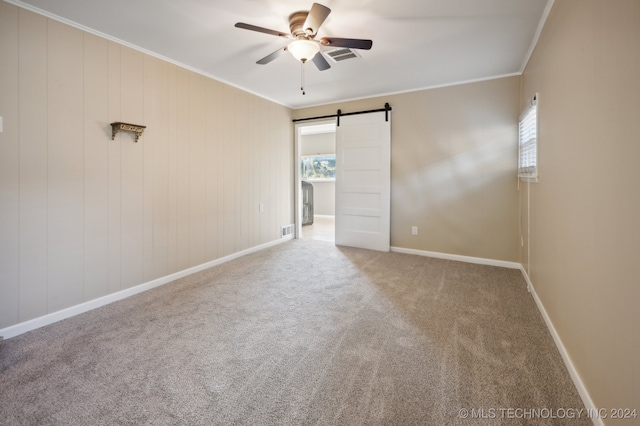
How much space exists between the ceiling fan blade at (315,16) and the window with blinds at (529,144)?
2053mm

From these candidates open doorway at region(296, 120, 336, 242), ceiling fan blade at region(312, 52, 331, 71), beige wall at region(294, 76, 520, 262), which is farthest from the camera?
open doorway at region(296, 120, 336, 242)

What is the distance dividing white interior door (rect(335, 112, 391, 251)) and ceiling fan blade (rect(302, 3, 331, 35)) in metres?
2.55

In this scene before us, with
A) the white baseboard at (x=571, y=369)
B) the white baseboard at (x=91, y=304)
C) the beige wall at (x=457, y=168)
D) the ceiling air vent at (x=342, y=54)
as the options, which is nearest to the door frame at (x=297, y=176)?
the beige wall at (x=457, y=168)

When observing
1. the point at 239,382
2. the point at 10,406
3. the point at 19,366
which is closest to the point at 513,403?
the point at 239,382

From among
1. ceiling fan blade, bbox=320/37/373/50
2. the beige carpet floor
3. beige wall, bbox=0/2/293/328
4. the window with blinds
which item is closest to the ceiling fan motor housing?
ceiling fan blade, bbox=320/37/373/50

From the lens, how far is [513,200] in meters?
3.66

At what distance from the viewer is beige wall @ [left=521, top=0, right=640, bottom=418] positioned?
1.08 meters

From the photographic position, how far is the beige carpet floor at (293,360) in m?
1.41

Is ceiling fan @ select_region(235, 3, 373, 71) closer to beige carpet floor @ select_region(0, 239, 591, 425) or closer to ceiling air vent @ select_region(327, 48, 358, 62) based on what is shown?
ceiling air vent @ select_region(327, 48, 358, 62)

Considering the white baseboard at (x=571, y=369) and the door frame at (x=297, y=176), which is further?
the door frame at (x=297, y=176)

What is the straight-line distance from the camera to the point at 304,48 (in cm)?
237

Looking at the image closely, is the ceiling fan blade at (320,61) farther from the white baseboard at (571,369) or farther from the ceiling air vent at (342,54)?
the white baseboard at (571,369)

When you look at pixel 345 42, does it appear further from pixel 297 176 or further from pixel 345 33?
pixel 297 176

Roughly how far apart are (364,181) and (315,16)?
2956mm
